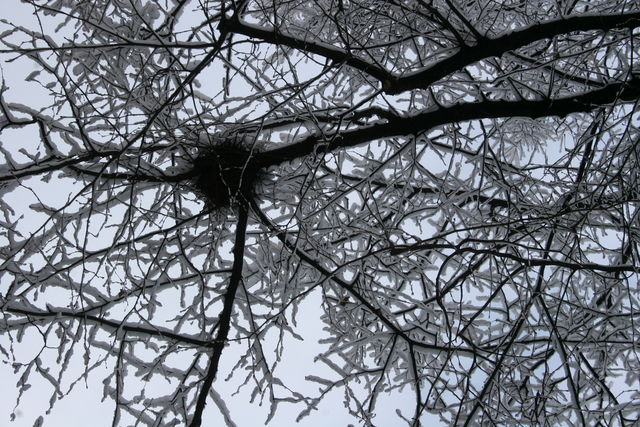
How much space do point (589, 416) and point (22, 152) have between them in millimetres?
3453

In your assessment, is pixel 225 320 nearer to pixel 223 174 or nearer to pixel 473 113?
pixel 223 174

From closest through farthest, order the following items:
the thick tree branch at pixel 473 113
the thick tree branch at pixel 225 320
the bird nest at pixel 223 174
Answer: the thick tree branch at pixel 473 113, the thick tree branch at pixel 225 320, the bird nest at pixel 223 174

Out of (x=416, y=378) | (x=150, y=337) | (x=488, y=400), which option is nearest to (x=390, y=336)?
(x=416, y=378)

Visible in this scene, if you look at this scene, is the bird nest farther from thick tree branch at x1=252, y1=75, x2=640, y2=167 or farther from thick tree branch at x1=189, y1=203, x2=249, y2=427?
thick tree branch at x1=252, y1=75, x2=640, y2=167

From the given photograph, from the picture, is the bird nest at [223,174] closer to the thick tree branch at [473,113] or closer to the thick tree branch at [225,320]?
the thick tree branch at [225,320]

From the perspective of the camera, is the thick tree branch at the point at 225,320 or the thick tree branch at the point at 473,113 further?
the thick tree branch at the point at 225,320

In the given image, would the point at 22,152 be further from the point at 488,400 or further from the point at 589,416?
the point at 589,416

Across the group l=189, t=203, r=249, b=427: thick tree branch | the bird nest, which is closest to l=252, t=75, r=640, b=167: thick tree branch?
the bird nest

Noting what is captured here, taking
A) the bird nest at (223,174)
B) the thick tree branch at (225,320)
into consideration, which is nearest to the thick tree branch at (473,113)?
the bird nest at (223,174)

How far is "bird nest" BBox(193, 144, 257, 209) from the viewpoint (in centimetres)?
324

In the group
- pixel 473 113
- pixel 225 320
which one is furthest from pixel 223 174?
pixel 473 113

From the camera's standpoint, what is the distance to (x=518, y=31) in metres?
2.44

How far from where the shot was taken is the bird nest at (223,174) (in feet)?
10.6

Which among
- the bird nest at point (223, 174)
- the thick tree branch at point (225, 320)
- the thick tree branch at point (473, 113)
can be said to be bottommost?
the thick tree branch at point (225, 320)
